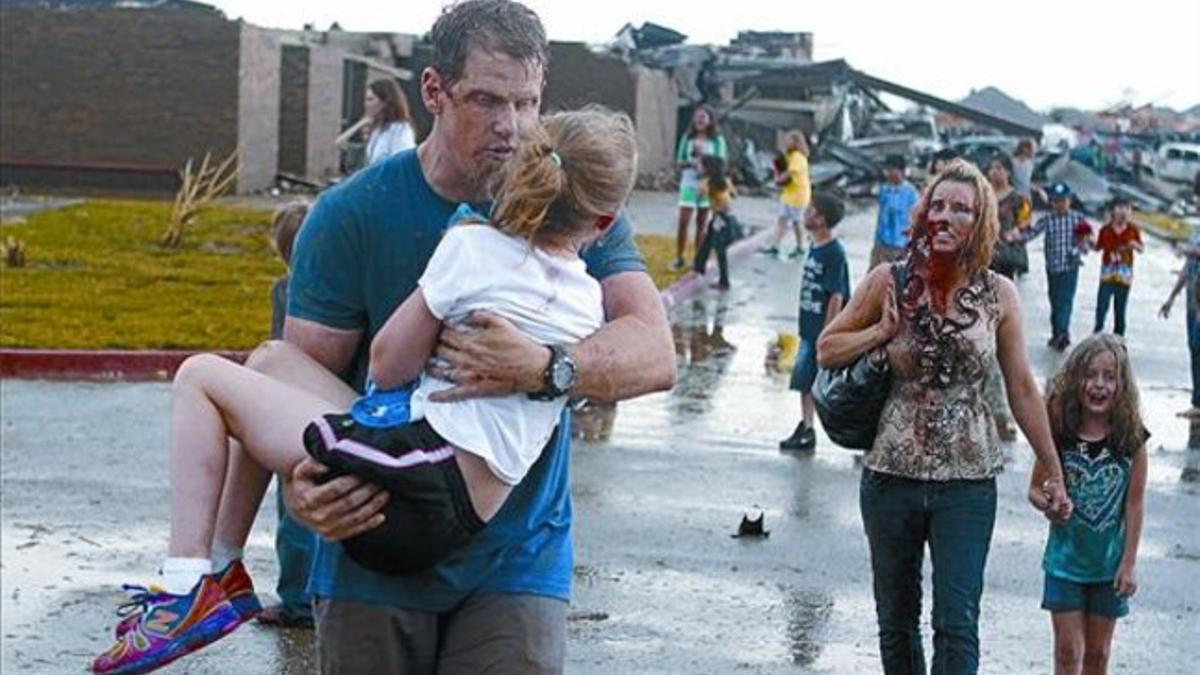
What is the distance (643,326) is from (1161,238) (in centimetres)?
3888

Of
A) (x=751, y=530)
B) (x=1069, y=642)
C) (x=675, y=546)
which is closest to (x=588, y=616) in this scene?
(x=675, y=546)

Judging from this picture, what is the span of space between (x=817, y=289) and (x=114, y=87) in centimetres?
2372

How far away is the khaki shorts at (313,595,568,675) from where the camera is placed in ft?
13.6

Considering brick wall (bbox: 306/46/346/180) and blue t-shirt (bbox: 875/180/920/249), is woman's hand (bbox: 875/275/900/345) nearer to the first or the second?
blue t-shirt (bbox: 875/180/920/249)

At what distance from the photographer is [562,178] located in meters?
4.07

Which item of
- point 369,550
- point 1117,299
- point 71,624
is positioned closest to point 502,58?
point 369,550

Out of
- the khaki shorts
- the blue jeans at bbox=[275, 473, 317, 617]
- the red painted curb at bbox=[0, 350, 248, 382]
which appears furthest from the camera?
the red painted curb at bbox=[0, 350, 248, 382]

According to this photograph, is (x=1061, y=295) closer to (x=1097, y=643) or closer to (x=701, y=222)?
(x=701, y=222)

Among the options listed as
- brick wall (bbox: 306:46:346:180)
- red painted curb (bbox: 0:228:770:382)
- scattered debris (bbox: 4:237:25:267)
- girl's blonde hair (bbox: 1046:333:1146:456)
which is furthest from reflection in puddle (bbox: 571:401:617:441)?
brick wall (bbox: 306:46:346:180)

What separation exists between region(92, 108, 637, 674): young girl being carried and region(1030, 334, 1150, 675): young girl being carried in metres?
3.40

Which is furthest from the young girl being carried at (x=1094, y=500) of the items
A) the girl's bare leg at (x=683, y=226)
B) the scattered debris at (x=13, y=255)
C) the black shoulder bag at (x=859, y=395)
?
the girl's bare leg at (x=683, y=226)

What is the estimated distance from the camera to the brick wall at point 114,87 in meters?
34.2

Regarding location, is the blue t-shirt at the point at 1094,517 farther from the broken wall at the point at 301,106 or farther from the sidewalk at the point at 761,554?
the broken wall at the point at 301,106

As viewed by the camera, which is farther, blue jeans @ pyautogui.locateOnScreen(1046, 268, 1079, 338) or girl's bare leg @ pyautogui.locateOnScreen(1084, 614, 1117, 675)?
blue jeans @ pyautogui.locateOnScreen(1046, 268, 1079, 338)
